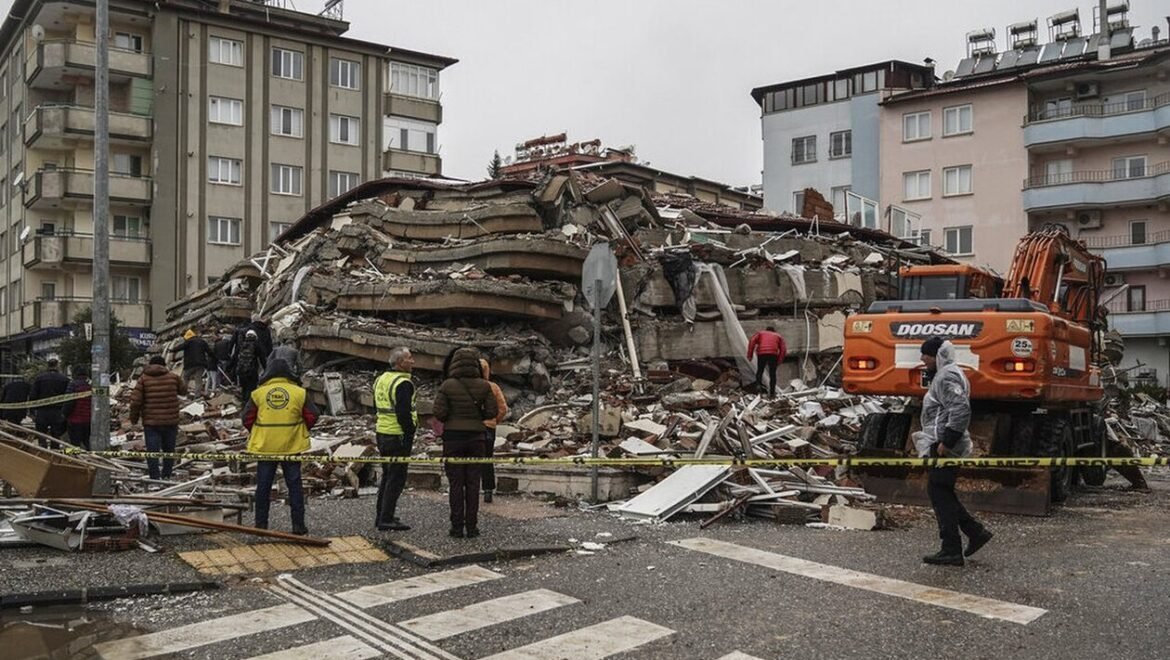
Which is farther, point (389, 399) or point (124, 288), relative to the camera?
point (124, 288)

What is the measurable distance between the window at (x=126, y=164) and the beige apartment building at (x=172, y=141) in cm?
6

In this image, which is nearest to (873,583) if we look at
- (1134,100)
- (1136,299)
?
(1136,299)

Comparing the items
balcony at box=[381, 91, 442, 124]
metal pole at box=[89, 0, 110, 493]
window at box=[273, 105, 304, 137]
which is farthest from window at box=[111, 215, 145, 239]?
metal pole at box=[89, 0, 110, 493]

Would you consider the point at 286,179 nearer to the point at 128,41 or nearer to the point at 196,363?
the point at 128,41

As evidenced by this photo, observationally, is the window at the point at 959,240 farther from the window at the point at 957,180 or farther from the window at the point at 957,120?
the window at the point at 957,120

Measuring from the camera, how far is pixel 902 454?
1219cm

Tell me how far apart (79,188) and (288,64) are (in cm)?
1006

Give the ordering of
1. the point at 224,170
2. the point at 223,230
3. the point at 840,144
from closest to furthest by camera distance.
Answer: the point at 223,230 → the point at 224,170 → the point at 840,144

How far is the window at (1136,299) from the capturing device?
4297cm

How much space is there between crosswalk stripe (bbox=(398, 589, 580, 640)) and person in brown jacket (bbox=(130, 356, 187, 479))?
270 inches

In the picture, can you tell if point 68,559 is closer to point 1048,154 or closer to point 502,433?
point 502,433

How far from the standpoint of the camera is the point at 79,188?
139 ft

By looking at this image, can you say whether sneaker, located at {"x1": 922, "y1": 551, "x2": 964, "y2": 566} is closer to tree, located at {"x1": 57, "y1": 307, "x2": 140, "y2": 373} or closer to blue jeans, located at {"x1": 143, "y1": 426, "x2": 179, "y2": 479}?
blue jeans, located at {"x1": 143, "y1": 426, "x2": 179, "y2": 479}

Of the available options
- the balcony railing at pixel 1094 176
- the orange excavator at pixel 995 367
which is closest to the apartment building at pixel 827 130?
the balcony railing at pixel 1094 176
